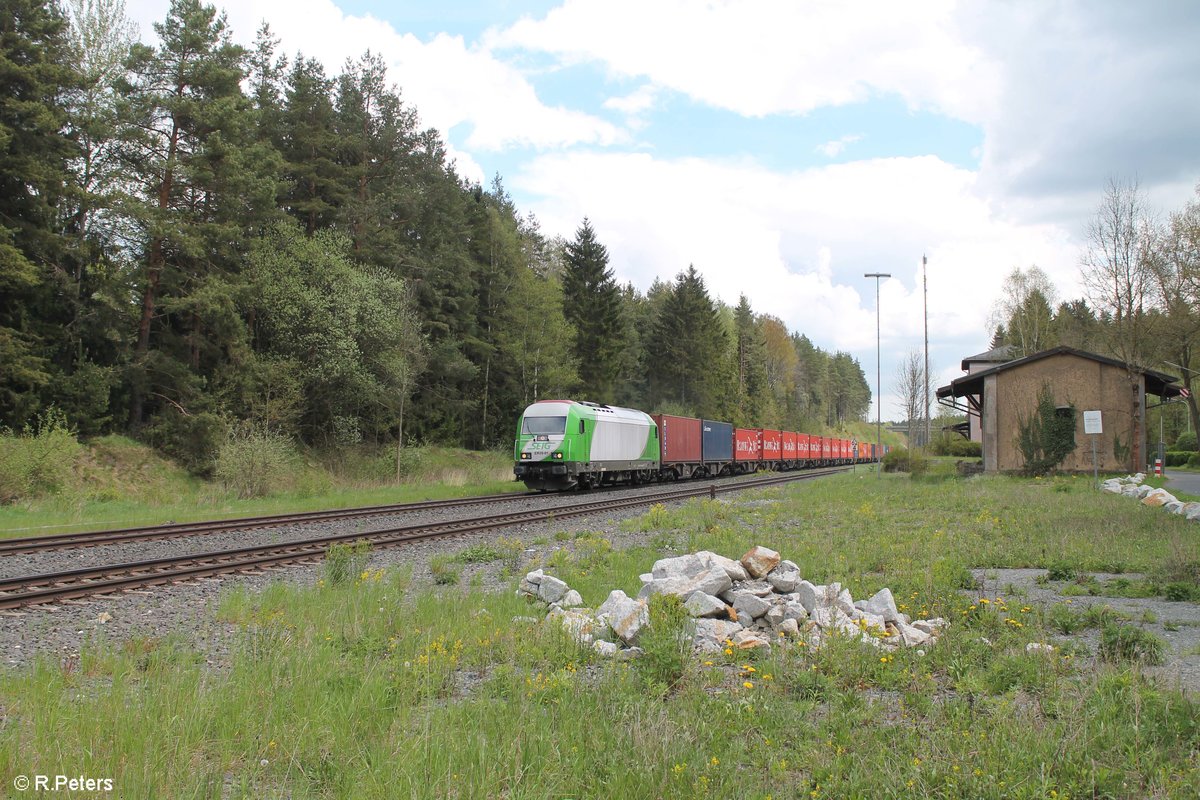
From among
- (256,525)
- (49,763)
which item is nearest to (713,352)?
(256,525)

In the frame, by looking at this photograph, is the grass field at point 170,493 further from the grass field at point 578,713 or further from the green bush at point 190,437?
the grass field at point 578,713

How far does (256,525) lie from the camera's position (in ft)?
49.6

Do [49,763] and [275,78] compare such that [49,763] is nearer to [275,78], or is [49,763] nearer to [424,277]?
[424,277]

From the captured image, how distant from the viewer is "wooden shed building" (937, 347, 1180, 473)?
1153 inches

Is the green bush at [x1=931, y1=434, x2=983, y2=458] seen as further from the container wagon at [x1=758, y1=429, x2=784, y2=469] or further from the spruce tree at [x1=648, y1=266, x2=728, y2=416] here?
the spruce tree at [x1=648, y1=266, x2=728, y2=416]

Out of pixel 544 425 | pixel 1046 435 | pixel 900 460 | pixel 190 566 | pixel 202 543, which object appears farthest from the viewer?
pixel 900 460

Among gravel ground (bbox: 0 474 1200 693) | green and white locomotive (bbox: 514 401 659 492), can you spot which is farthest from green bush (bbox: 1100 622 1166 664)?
green and white locomotive (bbox: 514 401 659 492)

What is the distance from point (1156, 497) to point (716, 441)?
2494 centimetres

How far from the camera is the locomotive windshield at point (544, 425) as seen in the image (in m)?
24.9

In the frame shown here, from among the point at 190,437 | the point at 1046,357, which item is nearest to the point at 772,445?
the point at 1046,357

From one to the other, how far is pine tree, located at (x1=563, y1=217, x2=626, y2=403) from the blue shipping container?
38.6 ft

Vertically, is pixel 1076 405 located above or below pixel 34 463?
above

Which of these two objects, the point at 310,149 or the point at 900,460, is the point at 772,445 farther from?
the point at 310,149

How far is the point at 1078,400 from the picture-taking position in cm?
3009
